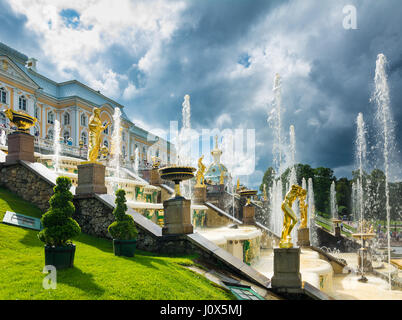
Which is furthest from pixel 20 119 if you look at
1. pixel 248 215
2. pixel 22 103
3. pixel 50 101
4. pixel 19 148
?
pixel 50 101

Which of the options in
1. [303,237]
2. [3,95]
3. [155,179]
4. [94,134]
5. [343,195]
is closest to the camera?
[94,134]

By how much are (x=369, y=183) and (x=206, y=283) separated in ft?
218

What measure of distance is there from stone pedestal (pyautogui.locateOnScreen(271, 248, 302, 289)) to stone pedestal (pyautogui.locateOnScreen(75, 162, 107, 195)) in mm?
5875

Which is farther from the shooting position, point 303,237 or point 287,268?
point 303,237

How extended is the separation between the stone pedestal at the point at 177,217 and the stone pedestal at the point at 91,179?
233 centimetres

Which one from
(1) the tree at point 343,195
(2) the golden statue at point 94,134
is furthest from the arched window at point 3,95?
(1) the tree at point 343,195

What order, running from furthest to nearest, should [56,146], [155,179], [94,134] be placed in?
[56,146]
[155,179]
[94,134]

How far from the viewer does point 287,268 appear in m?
7.36

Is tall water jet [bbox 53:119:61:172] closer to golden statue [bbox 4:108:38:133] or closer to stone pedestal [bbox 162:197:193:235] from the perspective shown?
golden statue [bbox 4:108:38:133]

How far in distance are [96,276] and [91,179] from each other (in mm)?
5042

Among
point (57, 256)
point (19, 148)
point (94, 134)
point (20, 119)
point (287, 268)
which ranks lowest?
point (287, 268)

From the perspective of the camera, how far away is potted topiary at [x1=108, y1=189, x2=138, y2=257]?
7.34 meters

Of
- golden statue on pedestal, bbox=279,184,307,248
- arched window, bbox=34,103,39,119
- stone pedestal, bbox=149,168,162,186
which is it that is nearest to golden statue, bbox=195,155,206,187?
stone pedestal, bbox=149,168,162,186

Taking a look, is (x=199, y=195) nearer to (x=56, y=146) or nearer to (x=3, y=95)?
(x=56, y=146)
